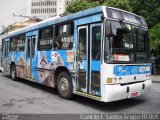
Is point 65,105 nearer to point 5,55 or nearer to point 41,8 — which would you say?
point 5,55

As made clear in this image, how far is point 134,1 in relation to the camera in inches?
993

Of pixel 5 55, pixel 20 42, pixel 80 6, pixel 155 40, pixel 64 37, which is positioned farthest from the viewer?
pixel 80 6

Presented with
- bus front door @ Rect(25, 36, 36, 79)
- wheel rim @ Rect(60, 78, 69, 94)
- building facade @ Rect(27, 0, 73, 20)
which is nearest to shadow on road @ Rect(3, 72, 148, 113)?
wheel rim @ Rect(60, 78, 69, 94)

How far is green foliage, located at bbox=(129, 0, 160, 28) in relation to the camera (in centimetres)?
2364

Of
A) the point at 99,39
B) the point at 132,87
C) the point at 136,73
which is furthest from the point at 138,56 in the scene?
the point at 99,39

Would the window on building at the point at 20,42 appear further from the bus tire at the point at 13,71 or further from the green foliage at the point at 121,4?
the green foliage at the point at 121,4

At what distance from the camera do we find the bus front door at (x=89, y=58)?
7816 millimetres

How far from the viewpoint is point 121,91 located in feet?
25.3

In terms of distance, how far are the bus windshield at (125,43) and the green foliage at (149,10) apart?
1528 cm

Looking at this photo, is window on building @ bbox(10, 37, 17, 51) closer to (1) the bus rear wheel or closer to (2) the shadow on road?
(1) the bus rear wheel

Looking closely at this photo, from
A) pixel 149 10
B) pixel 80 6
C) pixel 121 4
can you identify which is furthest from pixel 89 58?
pixel 80 6

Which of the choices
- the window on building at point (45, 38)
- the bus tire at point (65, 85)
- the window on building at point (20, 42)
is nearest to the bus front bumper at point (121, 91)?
the bus tire at point (65, 85)

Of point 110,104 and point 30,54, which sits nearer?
point 110,104

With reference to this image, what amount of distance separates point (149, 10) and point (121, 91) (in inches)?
705
